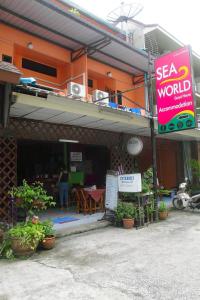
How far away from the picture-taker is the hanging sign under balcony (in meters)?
8.25

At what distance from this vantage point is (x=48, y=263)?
5438mm

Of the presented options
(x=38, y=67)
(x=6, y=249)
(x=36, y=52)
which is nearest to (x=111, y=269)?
(x=6, y=249)

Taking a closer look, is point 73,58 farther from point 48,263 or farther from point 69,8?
point 48,263

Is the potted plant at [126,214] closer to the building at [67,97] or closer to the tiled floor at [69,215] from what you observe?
the tiled floor at [69,215]

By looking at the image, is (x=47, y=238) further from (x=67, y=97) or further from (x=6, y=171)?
(x=67, y=97)

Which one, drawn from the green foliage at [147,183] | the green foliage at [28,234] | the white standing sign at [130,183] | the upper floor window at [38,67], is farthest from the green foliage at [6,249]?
the upper floor window at [38,67]

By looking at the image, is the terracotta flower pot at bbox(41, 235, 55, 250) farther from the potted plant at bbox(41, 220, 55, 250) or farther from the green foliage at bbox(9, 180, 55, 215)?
the green foliage at bbox(9, 180, 55, 215)

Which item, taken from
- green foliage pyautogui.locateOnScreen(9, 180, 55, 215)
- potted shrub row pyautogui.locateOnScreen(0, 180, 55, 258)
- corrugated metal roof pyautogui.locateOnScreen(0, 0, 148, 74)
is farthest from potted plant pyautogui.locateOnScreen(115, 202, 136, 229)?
corrugated metal roof pyautogui.locateOnScreen(0, 0, 148, 74)

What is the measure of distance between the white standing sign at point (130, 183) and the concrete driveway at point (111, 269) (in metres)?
1.43

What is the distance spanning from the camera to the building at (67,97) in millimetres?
7727

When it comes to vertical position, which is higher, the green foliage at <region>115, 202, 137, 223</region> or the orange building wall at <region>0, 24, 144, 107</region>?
the orange building wall at <region>0, 24, 144, 107</region>

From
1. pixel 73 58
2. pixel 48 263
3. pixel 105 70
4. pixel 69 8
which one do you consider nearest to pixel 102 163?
pixel 105 70

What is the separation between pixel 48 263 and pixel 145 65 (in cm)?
1130

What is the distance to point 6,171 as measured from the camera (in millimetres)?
8164
